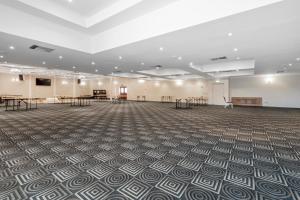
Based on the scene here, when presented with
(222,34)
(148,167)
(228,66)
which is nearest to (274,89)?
(228,66)

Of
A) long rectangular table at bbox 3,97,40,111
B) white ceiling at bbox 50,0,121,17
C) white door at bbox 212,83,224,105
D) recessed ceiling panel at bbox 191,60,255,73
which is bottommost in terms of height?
long rectangular table at bbox 3,97,40,111

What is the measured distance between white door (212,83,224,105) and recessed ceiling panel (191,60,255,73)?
213 inches

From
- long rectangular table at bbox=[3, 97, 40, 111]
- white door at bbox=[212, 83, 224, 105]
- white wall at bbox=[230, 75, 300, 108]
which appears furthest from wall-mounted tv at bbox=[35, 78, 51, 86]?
white wall at bbox=[230, 75, 300, 108]

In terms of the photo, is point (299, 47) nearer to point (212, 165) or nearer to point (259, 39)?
point (259, 39)

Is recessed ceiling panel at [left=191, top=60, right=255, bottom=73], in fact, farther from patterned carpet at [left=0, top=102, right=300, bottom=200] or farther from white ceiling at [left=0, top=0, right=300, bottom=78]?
patterned carpet at [left=0, top=102, right=300, bottom=200]

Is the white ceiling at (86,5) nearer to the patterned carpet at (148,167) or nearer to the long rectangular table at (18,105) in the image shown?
the patterned carpet at (148,167)

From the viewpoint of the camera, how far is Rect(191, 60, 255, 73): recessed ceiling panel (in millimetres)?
11261

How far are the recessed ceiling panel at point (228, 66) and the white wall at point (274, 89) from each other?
5132 mm

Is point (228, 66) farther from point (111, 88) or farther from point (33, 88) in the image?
point (33, 88)

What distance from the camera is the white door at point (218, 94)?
17.5 meters

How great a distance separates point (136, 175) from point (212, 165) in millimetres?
1253

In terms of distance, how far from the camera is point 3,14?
188 inches

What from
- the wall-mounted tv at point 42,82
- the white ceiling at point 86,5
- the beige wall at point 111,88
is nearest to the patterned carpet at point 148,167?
the white ceiling at point 86,5

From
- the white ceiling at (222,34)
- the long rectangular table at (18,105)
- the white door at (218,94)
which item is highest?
the white ceiling at (222,34)
